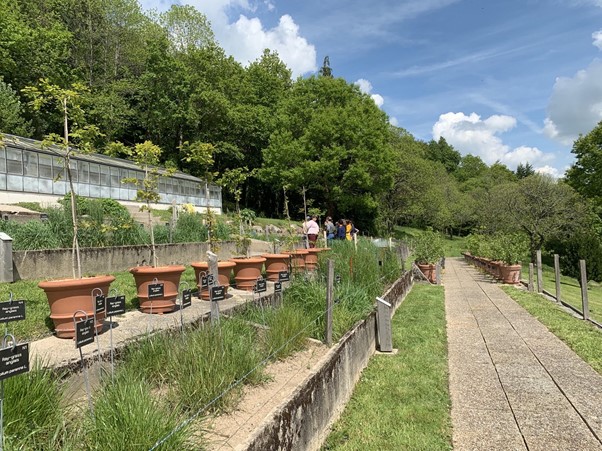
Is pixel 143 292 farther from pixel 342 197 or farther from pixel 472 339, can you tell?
pixel 342 197

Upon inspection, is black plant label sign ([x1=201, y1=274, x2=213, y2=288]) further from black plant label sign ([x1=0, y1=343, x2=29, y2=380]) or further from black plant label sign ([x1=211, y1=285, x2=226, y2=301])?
black plant label sign ([x1=0, y1=343, x2=29, y2=380])

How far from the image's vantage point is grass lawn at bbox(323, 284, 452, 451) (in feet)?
11.1

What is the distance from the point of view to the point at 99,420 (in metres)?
2.29

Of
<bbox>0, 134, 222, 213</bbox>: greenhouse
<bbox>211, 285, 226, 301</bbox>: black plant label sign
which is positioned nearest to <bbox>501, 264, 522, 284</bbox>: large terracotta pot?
<bbox>0, 134, 222, 213</bbox>: greenhouse

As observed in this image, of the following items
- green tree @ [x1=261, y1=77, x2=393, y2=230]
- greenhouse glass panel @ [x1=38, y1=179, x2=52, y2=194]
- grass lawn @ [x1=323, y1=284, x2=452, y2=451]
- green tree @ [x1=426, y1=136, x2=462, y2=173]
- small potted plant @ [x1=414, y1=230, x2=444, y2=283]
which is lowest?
grass lawn @ [x1=323, y1=284, x2=452, y2=451]

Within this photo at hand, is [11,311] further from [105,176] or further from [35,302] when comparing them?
[105,176]

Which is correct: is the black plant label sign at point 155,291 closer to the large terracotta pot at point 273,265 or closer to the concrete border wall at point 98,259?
the large terracotta pot at point 273,265

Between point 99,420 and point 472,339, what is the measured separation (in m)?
5.52

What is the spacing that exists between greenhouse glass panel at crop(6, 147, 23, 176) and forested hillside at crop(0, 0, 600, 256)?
7.94m

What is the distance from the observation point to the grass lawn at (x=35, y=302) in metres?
4.24

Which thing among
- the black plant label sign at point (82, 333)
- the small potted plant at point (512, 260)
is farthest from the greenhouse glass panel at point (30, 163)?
the black plant label sign at point (82, 333)

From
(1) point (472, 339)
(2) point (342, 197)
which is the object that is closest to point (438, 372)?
(1) point (472, 339)

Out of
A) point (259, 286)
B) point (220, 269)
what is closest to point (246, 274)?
point (220, 269)

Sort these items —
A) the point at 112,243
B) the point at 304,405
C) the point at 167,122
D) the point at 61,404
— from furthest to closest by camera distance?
the point at 167,122
the point at 112,243
the point at 304,405
the point at 61,404
